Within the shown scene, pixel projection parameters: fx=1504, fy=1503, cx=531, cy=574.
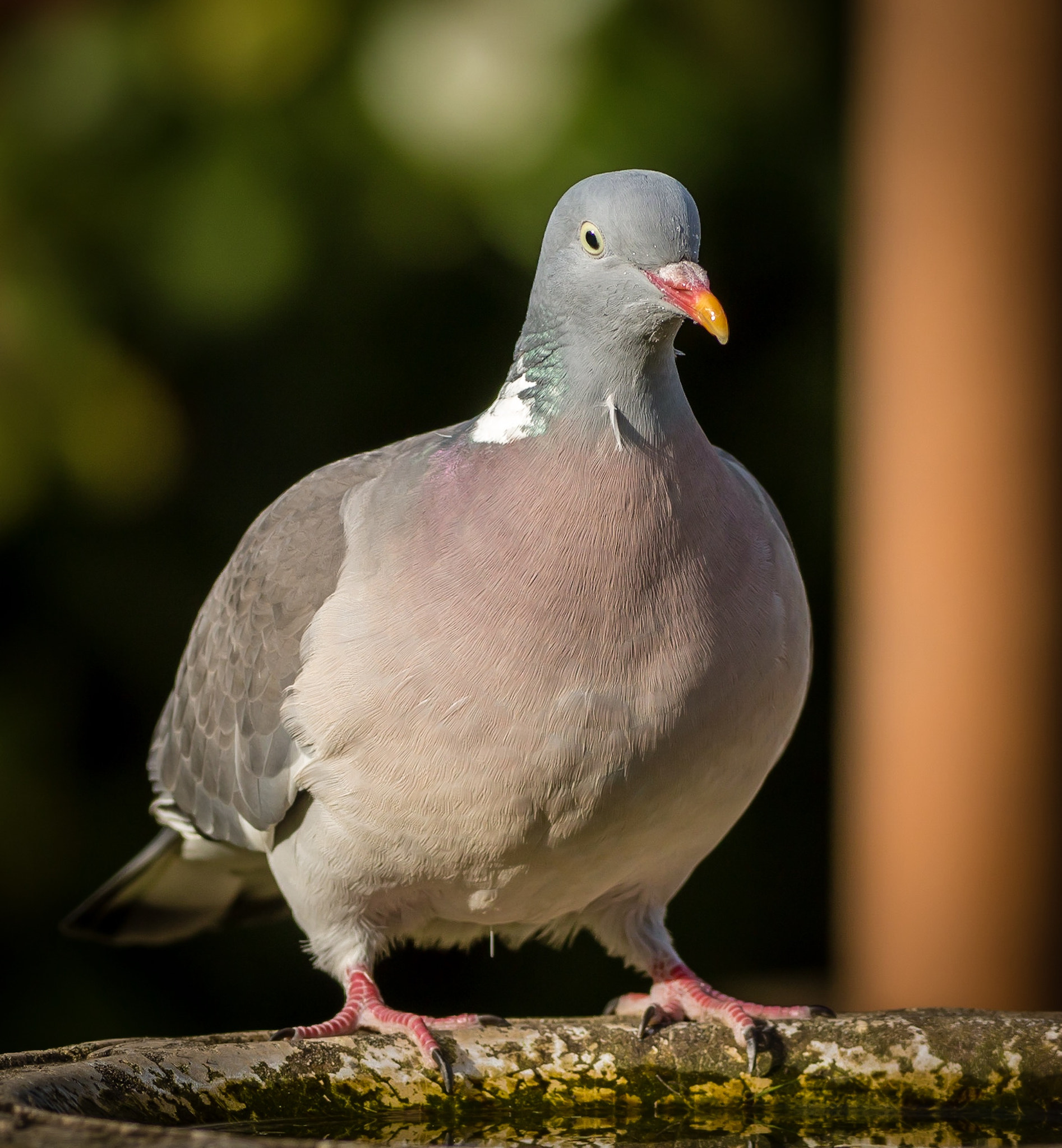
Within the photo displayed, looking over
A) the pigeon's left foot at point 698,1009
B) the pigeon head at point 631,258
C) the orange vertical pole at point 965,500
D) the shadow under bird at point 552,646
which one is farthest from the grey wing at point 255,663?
the orange vertical pole at point 965,500

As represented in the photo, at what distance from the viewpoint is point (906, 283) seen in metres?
3.45

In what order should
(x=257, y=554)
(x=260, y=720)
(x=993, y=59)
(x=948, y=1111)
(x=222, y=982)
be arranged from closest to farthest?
(x=948, y=1111) → (x=260, y=720) → (x=257, y=554) → (x=993, y=59) → (x=222, y=982)

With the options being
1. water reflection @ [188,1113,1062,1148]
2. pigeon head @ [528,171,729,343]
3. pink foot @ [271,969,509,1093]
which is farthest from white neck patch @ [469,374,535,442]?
water reflection @ [188,1113,1062,1148]

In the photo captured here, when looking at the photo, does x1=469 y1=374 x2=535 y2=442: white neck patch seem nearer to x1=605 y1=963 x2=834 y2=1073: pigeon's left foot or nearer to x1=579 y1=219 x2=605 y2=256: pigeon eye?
x1=579 y1=219 x2=605 y2=256: pigeon eye

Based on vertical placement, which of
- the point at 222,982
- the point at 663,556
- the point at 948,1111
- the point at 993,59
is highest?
the point at 993,59

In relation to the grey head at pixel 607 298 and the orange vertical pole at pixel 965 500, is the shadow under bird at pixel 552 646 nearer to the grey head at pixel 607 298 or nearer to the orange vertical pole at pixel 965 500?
the grey head at pixel 607 298

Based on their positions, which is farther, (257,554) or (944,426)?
(944,426)

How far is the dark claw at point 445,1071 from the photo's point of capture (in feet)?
7.34

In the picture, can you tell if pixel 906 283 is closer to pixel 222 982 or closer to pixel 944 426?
pixel 944 426

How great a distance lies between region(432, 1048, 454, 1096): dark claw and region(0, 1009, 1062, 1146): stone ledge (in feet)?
0.04

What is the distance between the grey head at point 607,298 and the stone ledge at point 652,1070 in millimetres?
956

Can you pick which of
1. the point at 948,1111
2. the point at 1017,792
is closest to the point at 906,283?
the point at 1017,792

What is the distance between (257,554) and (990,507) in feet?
5.24

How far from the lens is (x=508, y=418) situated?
2410 millimetres
